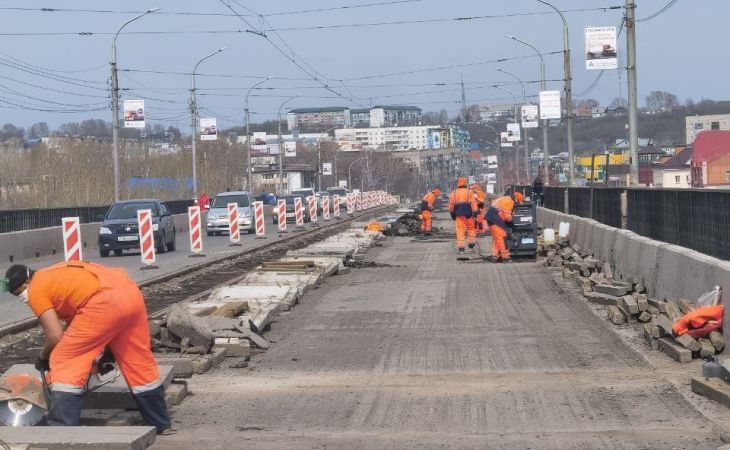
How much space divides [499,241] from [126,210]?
39.6ft

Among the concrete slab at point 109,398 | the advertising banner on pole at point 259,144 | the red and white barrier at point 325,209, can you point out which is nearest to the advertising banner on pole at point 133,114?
the red and white barrier at point 325,209

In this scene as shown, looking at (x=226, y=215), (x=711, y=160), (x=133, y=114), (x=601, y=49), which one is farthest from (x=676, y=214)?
(x=133, y=114)

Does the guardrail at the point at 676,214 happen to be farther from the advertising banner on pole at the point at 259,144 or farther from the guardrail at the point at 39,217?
the advertising banner on pole at the point at 259,144

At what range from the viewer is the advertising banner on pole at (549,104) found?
5078 centimetres

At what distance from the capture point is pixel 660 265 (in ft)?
51.4

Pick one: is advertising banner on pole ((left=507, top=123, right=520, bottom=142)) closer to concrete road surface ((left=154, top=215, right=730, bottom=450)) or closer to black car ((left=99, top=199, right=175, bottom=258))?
black car ((left=99, top=199, right=175, bottom=258))

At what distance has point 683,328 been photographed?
11.8 metres

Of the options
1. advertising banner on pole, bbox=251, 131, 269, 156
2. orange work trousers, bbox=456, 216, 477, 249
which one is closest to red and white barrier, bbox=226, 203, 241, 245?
orange work trousers, bbox=456, 216, 477, 249

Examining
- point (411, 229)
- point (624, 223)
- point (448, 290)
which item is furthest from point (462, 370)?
point (411, 229)

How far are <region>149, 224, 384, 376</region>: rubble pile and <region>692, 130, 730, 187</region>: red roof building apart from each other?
18375 mm

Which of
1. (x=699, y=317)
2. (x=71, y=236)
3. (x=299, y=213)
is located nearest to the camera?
(x=699, y=317)

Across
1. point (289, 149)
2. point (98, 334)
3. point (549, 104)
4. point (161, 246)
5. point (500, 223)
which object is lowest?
point (161, 246)

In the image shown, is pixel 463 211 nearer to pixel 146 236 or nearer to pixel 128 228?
pixel 146 236

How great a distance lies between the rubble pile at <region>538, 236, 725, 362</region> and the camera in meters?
11.5
